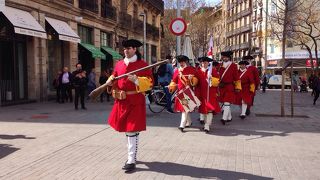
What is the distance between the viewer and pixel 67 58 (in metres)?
21.2

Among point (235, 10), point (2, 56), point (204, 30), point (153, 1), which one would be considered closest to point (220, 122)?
point (2, 56)

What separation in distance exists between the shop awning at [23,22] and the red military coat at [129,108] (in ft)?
32.8

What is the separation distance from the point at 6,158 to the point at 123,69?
2423 mm

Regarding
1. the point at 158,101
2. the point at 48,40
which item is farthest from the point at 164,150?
the point at 48,40

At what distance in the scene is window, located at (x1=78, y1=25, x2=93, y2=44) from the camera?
23.1m

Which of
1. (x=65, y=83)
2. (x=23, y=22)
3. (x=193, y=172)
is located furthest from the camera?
(x=65, y=83)

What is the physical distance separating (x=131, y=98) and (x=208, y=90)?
376 cm

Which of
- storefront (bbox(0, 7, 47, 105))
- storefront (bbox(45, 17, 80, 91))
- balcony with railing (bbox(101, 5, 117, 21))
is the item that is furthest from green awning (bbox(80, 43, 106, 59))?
storefront (bbox(0, 7, 47, 105))

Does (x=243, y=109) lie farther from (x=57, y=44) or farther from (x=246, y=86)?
(x=57, y=44)

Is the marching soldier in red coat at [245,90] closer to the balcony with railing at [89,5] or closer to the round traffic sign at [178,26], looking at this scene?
the round traffic sign at [178,26]

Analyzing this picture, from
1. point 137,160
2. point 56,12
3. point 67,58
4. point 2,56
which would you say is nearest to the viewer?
point 137,160

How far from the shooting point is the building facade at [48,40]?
16.0 metres

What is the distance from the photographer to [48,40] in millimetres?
19391

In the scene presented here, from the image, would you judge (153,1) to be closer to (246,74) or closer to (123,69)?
(246,74)
